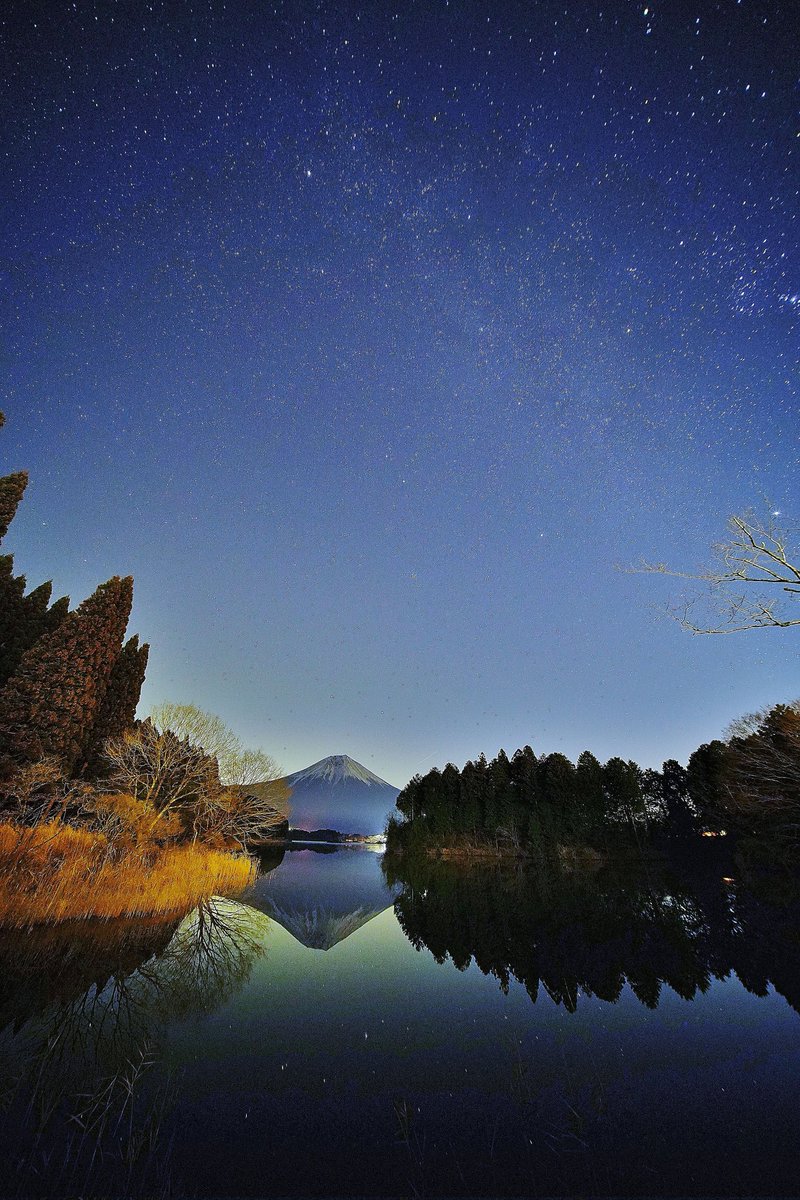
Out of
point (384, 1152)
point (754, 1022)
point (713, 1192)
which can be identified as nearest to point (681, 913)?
point (754, 1022)

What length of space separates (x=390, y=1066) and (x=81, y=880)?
980 cm

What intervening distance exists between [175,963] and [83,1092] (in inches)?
203

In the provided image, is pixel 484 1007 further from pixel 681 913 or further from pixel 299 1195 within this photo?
pixel 681 913

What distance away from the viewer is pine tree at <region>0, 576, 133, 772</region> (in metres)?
20.5

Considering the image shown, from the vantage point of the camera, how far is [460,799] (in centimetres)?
5903

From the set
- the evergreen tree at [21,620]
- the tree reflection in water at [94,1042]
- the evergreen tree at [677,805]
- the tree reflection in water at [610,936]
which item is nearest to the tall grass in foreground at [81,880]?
the tree reflection in water at [94,1042]

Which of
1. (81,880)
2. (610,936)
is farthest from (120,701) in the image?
(610,936)

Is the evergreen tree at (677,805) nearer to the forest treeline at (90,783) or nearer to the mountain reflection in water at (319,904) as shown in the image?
the mountain reflection in water at (319,904)

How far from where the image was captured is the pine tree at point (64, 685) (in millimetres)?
20488

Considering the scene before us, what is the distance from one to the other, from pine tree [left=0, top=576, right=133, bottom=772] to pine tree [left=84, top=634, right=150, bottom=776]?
188 centimetres

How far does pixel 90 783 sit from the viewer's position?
20.9m

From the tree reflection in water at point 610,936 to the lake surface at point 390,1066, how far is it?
0.14 meters

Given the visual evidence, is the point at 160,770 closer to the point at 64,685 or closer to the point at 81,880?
the point at 64,685

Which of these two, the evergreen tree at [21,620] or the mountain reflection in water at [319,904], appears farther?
the evergreen tree at [21,620]
